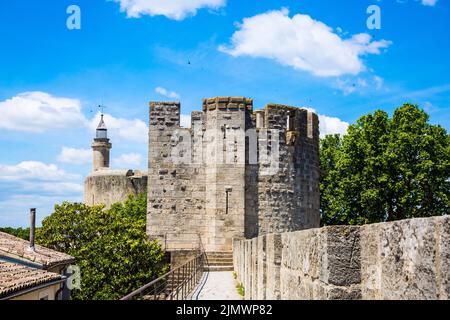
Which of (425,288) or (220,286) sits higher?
(425,288)

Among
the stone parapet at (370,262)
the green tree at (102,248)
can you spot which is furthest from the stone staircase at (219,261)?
the stone parapet at (370,262)

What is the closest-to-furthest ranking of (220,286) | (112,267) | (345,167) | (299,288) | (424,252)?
(424,252) → (299,288) → (220,286) → (112,267) → (345,167)

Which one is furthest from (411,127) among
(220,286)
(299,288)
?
(299,288)

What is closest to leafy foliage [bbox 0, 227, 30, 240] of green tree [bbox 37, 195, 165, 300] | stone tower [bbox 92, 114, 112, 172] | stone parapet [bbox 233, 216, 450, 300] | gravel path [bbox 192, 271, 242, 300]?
stone tower [bbox 92, 114, 112, 172]

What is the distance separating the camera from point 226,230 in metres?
21.1

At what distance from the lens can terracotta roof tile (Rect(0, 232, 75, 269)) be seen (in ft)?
60.7

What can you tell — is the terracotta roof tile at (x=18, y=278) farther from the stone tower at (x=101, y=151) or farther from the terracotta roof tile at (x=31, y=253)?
the stone tower at (x=101, y=151)

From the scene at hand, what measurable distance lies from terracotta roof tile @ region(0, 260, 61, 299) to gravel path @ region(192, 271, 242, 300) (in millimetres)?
4073

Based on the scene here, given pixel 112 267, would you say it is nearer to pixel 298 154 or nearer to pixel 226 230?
pixel 226 230

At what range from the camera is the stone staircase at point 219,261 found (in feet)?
63.4

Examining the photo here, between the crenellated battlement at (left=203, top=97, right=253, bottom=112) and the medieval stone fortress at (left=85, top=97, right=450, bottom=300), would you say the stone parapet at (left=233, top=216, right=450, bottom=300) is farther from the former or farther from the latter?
the crenellated battlement at (left=203, top=97, right=253, bottom=112)

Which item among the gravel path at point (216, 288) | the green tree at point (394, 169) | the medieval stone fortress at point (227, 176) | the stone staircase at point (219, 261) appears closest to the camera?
the gravel path at point (216, 288)

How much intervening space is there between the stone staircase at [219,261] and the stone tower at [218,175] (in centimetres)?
50

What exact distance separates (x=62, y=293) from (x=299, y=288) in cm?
1545
